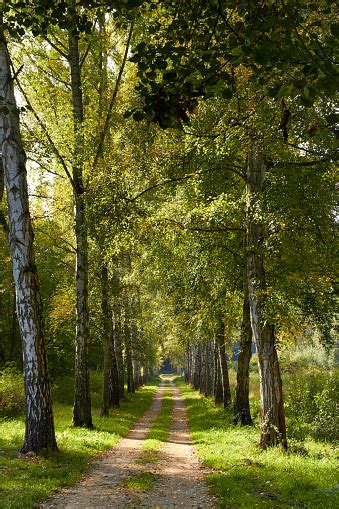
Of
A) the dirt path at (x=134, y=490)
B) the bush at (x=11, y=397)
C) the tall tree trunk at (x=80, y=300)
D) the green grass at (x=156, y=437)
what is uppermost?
the tall tree trunk at (x=80, y=300)

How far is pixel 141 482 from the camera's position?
29.9 ft

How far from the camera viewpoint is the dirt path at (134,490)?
7657mm

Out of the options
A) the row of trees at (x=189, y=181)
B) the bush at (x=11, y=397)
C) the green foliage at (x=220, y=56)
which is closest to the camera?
the green foliage at (x=220, y=56)

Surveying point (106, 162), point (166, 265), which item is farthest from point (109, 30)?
point (166, 265)

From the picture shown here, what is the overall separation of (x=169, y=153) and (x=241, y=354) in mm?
9876

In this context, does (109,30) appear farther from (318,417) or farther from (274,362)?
(318,417)

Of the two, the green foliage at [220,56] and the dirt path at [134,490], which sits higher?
the green foliage at [220,56]

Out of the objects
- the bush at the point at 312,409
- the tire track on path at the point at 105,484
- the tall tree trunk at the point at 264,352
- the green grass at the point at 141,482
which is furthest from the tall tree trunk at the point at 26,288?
the bush at the point at 312,409

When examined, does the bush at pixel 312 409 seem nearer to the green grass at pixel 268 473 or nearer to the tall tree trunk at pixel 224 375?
the green grass at pixel 268 473

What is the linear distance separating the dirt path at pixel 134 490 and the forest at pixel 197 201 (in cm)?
15

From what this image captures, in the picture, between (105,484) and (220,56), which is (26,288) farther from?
(220,56)

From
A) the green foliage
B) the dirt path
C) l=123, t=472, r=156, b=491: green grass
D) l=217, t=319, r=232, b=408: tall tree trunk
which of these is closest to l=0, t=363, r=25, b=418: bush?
the dirt path

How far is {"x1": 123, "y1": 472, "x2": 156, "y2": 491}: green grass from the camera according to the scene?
876cm

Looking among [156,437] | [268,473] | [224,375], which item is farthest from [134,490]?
[224,375]
